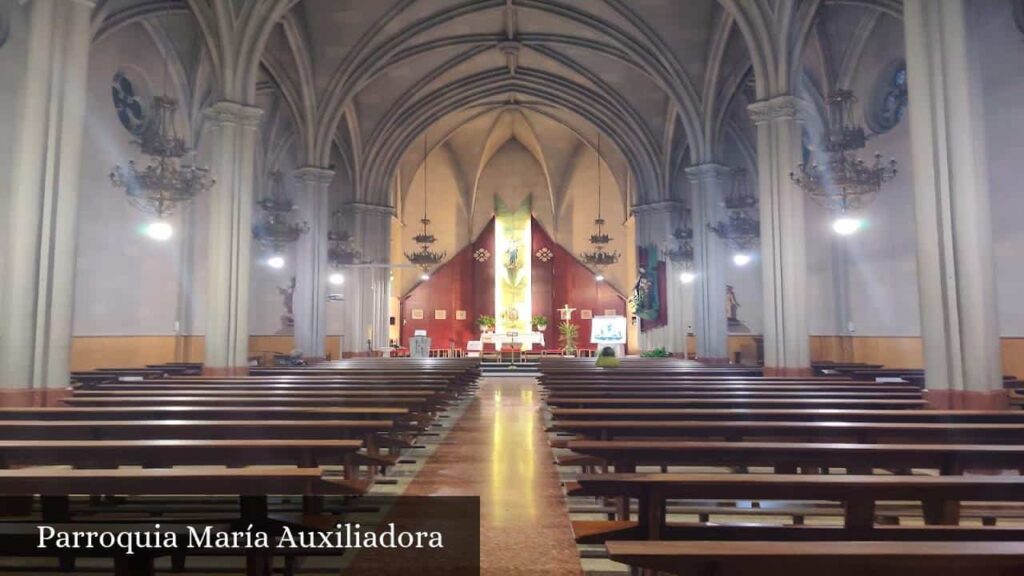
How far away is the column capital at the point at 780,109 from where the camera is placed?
11703 millimetres

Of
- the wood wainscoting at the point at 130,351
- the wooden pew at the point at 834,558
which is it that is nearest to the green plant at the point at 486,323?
the wood wainscoting at the point at 130,351

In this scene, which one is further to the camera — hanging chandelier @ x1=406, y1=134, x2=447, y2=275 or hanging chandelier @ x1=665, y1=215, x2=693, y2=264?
hanging chandelier @ x1=406, y1=134, x2=447, y2=275

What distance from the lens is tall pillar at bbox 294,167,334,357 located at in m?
17.1

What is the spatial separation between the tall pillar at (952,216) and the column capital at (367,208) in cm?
1839

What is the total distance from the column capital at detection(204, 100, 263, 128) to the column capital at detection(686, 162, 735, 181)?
10.9 m

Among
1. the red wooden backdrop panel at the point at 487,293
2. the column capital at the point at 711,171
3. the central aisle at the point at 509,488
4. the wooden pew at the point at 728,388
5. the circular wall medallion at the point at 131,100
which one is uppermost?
the circular wall medallion at the point at 131,100

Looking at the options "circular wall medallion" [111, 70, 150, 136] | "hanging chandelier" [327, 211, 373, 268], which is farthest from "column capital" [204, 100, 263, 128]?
"hanging chandelier" [327, 211, 373, 268]

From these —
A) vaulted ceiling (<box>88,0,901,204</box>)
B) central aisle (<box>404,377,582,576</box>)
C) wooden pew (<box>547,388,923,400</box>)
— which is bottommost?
central aisle (<box>404,377,582,576</box>)

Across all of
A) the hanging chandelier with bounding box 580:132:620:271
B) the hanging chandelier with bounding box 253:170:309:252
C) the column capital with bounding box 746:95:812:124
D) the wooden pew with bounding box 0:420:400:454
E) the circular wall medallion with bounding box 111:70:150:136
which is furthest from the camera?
the hanging chandelier with bounding box 580:132:620:271

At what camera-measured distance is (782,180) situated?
11.6m

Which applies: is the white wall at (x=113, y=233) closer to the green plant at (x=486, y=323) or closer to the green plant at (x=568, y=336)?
the green plant at (x=486, y=323)

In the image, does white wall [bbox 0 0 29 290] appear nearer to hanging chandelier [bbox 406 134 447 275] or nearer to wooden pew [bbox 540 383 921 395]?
wooden pew [bbox 540 383 921 395]

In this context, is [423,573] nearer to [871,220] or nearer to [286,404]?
[286,404]

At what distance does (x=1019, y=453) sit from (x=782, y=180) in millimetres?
9270
